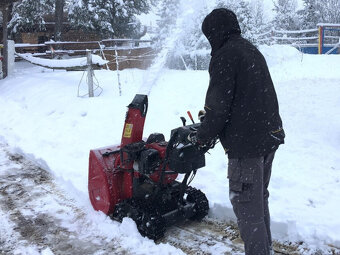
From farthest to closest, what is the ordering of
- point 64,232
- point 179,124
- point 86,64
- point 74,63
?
point 74,63 → point 86,64 → point 179,124 → point 64,232

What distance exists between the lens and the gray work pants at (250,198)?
8.34 feet

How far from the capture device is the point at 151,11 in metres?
21.8

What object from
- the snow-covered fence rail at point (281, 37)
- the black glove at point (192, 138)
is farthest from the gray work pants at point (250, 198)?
the snow-covered fence rail at point (281, 37)

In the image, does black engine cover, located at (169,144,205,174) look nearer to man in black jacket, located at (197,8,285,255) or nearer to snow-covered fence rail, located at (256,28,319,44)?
man in black jacket, located at (197,8,285,255)

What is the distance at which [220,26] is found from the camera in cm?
257

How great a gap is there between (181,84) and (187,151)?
19.6 feet

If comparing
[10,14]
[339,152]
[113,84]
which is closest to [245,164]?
[339,152]

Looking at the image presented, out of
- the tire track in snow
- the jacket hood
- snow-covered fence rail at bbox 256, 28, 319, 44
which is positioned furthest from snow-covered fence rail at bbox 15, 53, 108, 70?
the jacket hood

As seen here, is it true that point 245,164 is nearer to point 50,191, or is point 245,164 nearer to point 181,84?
point 50,191

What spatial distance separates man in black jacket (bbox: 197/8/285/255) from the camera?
97.4 inches

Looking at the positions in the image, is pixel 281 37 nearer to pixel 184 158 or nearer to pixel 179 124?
pixel 179 124

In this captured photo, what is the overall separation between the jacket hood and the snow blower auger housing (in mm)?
796

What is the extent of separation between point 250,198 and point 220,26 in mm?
1205

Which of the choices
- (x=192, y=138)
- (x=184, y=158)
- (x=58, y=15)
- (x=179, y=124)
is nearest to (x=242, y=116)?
(x=192, y=138)
